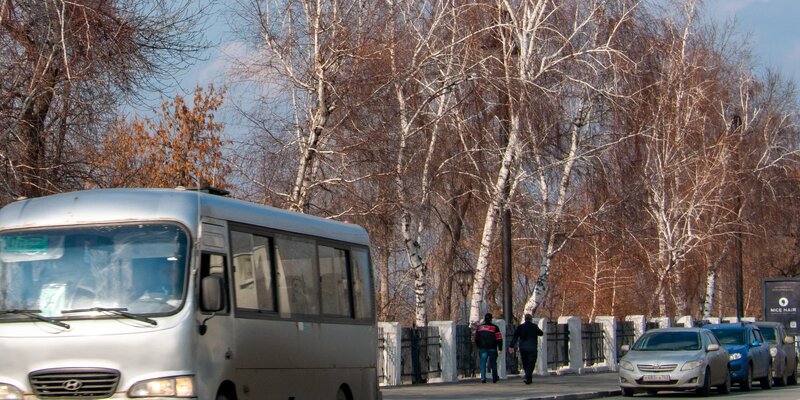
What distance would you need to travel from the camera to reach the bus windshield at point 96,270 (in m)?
12.9

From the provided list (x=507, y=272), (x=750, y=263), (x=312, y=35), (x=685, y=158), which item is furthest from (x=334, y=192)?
(x=750, y=263)

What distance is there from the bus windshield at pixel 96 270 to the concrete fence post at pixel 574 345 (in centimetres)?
2598

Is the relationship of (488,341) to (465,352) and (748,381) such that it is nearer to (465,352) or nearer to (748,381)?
(465,352)

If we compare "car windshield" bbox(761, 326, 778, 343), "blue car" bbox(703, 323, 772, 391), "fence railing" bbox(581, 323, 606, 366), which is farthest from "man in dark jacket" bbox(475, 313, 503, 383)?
"fence railing" bbox(581, 323, 606, 366)

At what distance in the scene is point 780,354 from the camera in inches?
1309

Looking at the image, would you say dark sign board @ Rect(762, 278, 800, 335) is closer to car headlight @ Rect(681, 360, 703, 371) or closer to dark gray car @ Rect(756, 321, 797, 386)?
dark gray car @ Rect(756, 321, 797, 386)

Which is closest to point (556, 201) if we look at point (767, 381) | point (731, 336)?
point (731, 336)

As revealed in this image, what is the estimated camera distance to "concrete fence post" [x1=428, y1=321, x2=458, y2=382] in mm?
30938

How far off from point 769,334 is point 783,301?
20533 millimetres

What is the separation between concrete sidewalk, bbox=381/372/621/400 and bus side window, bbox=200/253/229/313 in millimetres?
11091

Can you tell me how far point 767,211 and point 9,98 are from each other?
139ft

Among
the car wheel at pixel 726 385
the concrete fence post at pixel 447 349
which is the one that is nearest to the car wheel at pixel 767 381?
the car wheel at pixel 726 385

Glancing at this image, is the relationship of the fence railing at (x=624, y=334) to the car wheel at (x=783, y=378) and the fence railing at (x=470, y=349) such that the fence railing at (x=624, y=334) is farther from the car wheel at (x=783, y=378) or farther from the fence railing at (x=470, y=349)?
the car wheel at (x=783, y=378)

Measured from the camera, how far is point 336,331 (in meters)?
16.8
